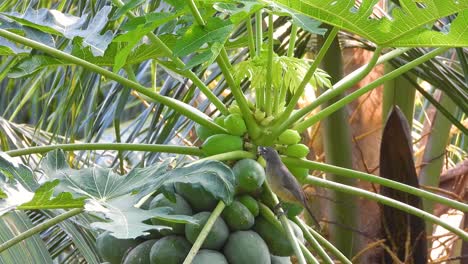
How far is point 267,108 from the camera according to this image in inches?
69.8

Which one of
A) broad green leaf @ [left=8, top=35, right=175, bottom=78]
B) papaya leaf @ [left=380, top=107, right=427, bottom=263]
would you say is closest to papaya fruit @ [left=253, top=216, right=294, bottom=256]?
broad green leaf @ [left=8, top=35, right=175, bottom=78]

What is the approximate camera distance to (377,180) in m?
1.68

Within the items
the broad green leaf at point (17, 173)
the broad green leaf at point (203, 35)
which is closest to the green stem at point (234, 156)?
the broad green leaf at point (203, 35)

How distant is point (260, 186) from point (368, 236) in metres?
0.69

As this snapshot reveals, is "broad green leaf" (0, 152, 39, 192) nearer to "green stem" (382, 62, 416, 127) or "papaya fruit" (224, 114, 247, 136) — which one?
"papaya fruit" (224, 114, 247, 136)

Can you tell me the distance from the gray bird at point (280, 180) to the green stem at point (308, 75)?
0.26ft

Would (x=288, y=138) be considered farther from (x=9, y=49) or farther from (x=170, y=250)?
(x=9, y=49)

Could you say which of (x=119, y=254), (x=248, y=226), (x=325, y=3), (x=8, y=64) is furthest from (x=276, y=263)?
(x=8, y=64)

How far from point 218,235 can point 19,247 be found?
44 cm

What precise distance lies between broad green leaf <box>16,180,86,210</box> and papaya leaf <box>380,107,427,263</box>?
946 millimetres

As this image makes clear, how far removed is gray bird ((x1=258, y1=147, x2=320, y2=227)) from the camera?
5.47ft

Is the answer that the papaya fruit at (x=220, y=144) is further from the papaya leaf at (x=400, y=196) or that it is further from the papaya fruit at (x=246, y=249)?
the papaya leaf at (x=400, y=196)

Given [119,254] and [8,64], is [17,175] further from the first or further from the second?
[8,64]

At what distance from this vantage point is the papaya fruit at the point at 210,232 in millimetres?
1525
